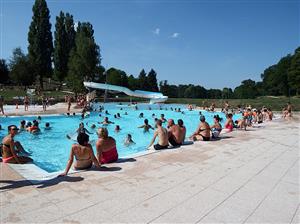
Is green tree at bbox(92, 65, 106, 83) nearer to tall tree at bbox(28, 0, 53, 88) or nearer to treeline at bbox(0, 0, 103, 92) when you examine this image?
treeline at bbox(0, 0, 103, 92)

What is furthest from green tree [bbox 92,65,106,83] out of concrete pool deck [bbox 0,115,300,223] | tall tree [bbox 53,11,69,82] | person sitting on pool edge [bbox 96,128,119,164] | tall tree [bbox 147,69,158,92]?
concrete pool deck [bbox 0,115,300,223]

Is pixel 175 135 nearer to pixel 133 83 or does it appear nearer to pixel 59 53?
pixel 59 53

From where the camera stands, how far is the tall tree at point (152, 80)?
73812mm

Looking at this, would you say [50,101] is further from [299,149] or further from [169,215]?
[169,215]

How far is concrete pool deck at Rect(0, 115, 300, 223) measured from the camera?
359 centimetres

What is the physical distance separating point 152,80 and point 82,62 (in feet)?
120

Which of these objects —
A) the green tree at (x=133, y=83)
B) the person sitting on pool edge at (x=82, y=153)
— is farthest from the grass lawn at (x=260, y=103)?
the person sitting on pool edge at (x=82, y=153)

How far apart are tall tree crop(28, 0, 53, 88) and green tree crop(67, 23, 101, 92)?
604cm

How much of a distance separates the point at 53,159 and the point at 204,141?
5762 mm

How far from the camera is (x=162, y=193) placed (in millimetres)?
4387

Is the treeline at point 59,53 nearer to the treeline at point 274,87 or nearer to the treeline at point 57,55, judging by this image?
the treeline at point 57,55

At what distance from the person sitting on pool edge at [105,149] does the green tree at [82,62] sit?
34897 millimetres

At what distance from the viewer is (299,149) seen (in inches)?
342

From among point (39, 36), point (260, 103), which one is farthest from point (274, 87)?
point (39, 36)
